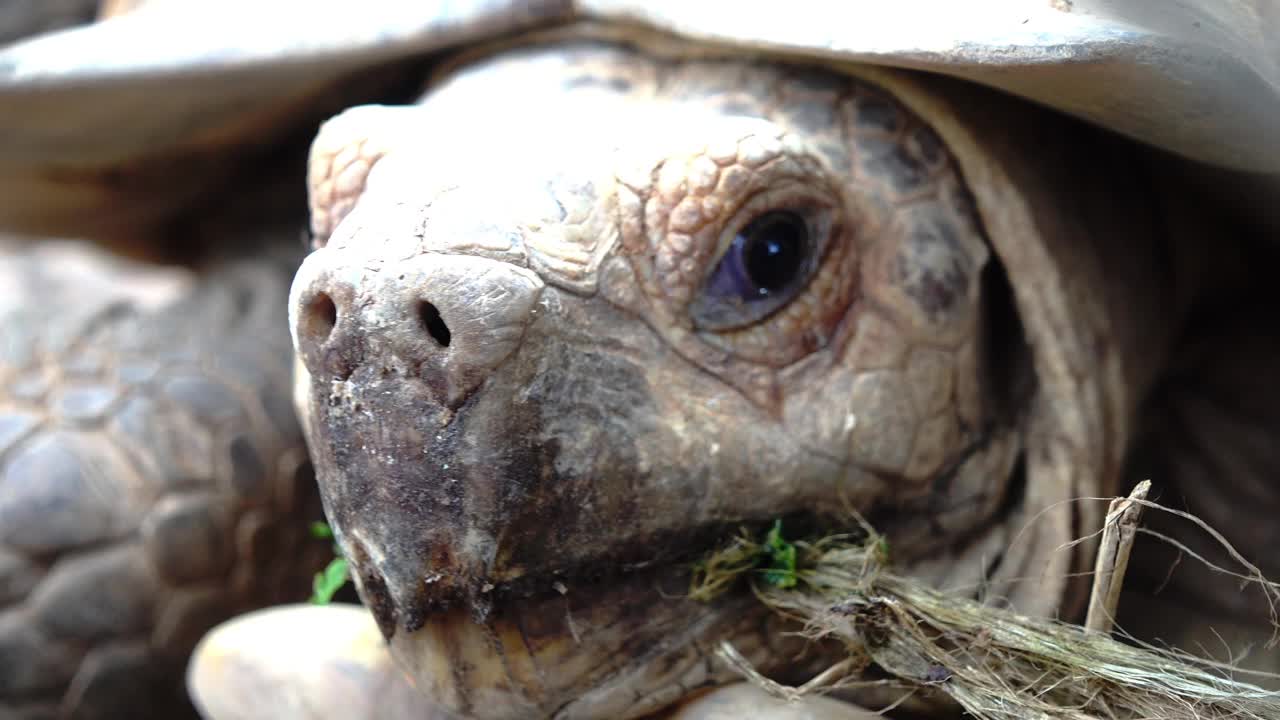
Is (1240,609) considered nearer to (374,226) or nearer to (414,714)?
(414,714)

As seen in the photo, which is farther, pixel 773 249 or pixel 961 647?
pixel 773 249

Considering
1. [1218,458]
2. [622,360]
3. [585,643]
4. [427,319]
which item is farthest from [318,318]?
[1218,458]

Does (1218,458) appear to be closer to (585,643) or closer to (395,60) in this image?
(585,643)

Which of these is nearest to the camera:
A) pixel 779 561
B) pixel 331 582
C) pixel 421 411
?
pixel 421 411

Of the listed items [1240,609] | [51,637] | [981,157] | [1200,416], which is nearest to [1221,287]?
[1200,416]

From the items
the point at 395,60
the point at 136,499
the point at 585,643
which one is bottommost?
the point at 136,499

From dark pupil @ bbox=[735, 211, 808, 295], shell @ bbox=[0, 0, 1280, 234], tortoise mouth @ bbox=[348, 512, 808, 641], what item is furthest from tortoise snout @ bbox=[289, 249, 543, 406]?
shell @ bbox=[0, 0, 1280, 234]

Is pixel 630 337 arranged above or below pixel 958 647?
above
